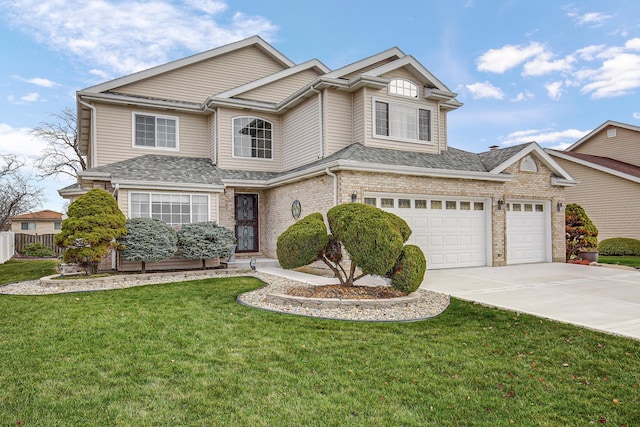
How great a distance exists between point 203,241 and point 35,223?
120 ft

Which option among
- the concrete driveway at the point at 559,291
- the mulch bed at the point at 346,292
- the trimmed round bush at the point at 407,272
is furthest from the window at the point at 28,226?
the trimmed round bush at the point at 407,272

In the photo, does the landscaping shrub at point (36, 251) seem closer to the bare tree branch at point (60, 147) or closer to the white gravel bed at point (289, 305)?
the bare tree branch at point (60, 147)

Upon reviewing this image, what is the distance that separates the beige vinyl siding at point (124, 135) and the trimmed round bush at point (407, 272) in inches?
443

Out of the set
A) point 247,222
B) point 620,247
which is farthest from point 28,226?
point 620,247

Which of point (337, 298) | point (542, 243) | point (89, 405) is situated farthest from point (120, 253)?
point (542, 243)

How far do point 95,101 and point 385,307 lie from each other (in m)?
13.5

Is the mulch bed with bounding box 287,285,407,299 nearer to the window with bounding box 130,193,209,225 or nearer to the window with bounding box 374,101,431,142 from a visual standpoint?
the window with bounding box 130,193,209,225

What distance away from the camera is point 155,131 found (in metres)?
16.4

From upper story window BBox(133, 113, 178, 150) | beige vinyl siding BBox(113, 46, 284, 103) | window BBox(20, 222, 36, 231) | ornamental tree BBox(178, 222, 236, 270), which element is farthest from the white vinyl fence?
window BBox(20, 222, 36, 231)

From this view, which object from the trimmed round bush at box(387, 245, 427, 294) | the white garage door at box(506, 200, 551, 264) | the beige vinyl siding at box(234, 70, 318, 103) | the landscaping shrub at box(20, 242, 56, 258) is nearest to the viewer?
the trimmed round bush at box(387, 245, 427, 294)

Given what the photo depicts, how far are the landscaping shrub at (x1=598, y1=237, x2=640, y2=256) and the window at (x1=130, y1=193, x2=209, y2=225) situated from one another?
63.0 ft

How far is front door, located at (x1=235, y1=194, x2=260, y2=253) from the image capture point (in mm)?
16344

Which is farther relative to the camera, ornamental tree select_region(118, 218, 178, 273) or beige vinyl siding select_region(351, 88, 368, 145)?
beige vinyl siding select_region(351, 88, 368, 145)

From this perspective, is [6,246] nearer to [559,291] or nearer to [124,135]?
[124,135]
